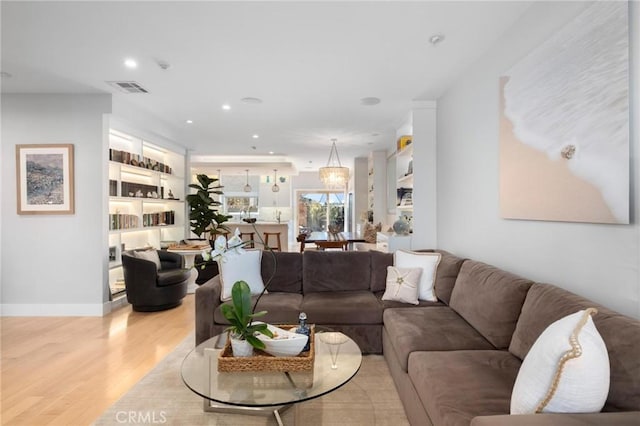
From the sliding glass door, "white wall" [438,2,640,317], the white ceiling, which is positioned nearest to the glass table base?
"white wall" [438,2,640,317]

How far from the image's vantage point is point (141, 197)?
4.98 m

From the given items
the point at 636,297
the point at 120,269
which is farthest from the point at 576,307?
the point at 120,269

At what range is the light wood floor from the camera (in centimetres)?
214

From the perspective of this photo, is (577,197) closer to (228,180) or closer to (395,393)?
(395,393)

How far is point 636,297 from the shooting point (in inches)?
58.5

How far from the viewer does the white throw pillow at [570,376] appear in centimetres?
104

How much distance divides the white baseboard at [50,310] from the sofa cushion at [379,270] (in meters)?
3.35

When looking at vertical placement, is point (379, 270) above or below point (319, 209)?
below

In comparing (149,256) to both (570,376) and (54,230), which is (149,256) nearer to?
(54,230)

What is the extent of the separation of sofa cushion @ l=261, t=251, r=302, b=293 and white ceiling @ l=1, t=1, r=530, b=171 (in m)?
1.93

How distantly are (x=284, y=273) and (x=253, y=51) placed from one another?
7.10 ft

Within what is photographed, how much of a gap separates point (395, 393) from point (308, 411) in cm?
63

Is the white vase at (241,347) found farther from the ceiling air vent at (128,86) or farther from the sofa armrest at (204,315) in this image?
the ceiling air vent at (128,86)

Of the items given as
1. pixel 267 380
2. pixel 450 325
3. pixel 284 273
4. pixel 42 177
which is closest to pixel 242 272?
pixel 284 273
